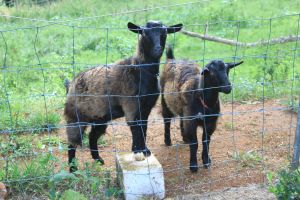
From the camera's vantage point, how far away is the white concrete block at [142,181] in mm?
5715

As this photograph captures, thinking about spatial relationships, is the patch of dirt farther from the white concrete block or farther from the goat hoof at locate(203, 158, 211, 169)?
the goat hoof at locate(203, 158, 211, 169)

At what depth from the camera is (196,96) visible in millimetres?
6668

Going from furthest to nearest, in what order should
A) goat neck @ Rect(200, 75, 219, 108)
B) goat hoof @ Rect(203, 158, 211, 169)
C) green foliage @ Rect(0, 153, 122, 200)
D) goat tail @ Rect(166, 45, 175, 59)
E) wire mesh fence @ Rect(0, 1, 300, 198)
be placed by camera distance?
goat tail @ Rect(166, 45, 175, 59), goat hoof @ Rect(203, 158, 211, 169), goat neck @ Rect(200, 75, 219, 108), wire mesh fence @ Rect(0, 1, 300, 198), green foliage @ Rect(0, 153, 122, 200)

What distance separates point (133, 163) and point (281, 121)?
10.5 feet

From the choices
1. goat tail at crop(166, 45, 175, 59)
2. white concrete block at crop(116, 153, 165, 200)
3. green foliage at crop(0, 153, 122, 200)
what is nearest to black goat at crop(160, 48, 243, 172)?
goat tail at crop(166, 45, 175, 59)

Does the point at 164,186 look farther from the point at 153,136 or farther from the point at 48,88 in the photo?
the point at 48,88

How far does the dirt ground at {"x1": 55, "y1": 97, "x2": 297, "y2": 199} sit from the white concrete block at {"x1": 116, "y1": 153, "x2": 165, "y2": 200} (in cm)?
27

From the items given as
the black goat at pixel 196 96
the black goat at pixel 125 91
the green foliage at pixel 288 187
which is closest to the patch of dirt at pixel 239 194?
the green foliage at pixel 288 187

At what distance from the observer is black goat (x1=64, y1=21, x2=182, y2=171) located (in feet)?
20.0

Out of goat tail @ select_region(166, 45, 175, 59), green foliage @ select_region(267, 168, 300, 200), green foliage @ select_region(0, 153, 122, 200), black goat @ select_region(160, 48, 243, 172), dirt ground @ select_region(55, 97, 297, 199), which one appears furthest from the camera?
goat tail @ select_region(166, 45, 175, 59)

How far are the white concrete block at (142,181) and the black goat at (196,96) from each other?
0.89 meters

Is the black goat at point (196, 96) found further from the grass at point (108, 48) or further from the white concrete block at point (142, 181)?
the grass at point (108, 48)

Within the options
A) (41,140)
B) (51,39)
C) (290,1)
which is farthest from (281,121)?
(290,1)

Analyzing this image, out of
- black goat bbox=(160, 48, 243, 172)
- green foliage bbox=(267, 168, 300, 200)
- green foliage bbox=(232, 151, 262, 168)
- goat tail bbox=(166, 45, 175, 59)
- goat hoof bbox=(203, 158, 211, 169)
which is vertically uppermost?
goat tail bbox=(166, 45, 175, 59)
